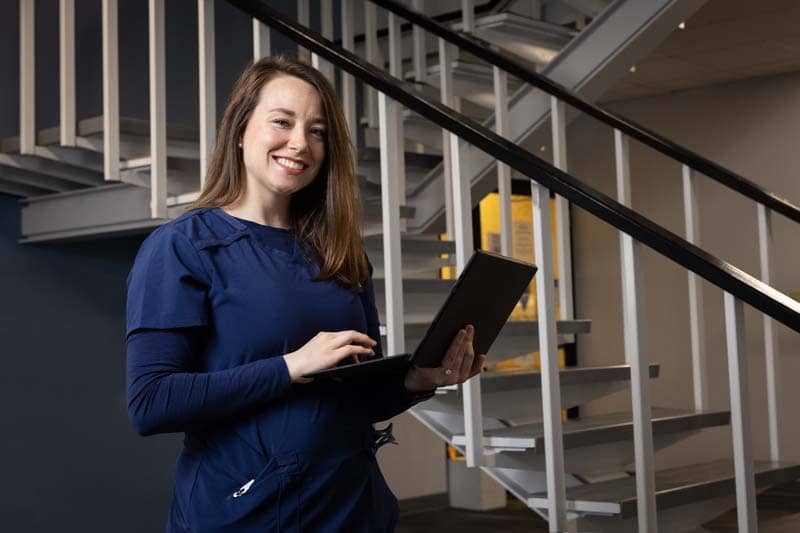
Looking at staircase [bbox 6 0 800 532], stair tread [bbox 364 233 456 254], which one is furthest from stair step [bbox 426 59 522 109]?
stair tread [bbox 364 233 456 254]

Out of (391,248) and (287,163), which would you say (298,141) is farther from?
(391,248)

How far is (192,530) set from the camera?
151 centimetres

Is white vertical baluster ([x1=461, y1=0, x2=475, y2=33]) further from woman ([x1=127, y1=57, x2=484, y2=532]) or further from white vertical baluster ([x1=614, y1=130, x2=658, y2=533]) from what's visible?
woman ([x1=127, y1=57, x2=484, y2=532])

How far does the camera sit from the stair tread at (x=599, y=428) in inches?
122

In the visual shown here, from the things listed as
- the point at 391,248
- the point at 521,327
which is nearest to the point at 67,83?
the point at 391,248

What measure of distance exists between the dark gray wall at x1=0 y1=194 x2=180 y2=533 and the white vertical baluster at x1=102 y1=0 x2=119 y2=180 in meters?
1.21

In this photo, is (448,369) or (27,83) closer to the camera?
(448,369)

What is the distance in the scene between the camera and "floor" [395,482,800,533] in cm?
559

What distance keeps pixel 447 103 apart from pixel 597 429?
64.4 inches

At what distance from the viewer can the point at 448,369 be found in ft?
5.47

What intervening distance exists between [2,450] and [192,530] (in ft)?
10.2

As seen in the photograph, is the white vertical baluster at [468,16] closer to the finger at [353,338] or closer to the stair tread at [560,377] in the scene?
the stair tread at [560,377]

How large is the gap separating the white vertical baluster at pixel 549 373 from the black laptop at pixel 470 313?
1.04 metres

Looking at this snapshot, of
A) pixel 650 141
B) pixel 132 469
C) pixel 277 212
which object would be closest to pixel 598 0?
pixel 650 141
